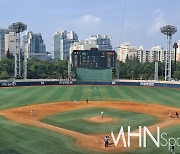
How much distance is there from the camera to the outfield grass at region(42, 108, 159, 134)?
1318 inches

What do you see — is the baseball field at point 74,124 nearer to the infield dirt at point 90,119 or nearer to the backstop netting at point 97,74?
Answer: the infield dirt at point 90,119

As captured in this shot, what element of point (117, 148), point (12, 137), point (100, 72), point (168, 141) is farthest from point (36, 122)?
point (100, 72)

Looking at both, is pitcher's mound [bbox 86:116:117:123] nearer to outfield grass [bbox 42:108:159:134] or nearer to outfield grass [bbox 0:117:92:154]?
outfield grass [bbox 42:108:159:134]

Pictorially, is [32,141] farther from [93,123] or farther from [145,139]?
[145,139]

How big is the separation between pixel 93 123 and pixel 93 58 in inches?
1933

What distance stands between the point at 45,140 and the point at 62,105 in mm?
21841

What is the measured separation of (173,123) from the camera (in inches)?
1438

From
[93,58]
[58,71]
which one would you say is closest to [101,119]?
[93,58]

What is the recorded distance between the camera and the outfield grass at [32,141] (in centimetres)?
2556

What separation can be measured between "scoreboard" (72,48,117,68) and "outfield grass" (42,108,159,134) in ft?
130

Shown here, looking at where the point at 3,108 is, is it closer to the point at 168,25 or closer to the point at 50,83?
the point at 50,83

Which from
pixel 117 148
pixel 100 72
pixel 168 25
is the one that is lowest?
pixel 117 148

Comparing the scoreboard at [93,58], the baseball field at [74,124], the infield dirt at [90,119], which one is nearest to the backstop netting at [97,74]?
the scoreboard at [93,58]

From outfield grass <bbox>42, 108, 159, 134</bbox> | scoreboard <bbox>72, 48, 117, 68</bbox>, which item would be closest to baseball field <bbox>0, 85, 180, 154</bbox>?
outfield grass <bbox>42, 108, 159, 134</bbox>
